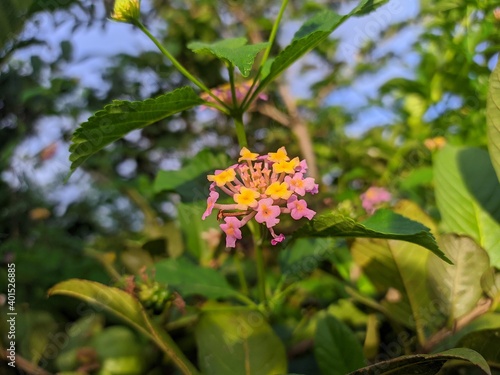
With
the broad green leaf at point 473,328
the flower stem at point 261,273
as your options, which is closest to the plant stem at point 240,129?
the flower stem at point 261,273

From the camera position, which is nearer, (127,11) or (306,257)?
(127,11)

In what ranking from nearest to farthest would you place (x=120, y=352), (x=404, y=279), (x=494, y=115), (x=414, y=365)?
1. (x=414, y=365)
2. (x=494, y=115)
3. (x=404, y=279)
4. (x=120, y=352)

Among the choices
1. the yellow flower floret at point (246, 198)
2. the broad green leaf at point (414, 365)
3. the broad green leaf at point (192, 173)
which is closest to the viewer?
the broad green leaf at point (414, 365)

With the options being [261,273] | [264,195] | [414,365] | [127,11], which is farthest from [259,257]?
[127,11]

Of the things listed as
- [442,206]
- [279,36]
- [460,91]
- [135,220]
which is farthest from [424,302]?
[135,220]

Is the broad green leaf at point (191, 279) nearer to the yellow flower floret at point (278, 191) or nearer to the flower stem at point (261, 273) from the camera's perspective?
the flower stem at point (261, 273)

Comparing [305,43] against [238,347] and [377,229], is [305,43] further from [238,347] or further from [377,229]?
[238,347]

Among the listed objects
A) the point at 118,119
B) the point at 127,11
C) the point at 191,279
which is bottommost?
the point at 191,279
